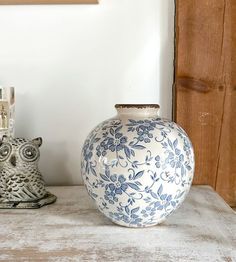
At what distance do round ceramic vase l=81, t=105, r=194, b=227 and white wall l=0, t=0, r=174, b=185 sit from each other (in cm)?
34

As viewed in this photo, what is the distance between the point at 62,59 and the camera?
3.43 ft

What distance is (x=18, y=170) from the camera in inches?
32.9

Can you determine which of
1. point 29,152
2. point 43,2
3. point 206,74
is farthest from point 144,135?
point 43,2

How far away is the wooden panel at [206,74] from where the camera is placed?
100 centimetres

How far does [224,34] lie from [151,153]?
489 millimetres

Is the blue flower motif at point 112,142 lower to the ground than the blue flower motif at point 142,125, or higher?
lower

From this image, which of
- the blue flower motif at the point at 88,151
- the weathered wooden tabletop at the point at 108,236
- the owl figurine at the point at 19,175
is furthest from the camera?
the owl figurine at the point at 19,175

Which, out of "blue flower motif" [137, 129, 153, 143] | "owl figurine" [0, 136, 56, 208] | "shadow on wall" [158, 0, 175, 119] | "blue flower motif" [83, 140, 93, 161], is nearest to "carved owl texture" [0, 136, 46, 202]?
"owl figurine" [0, 136, 56, 208]

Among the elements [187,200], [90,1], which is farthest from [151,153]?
[90,1]

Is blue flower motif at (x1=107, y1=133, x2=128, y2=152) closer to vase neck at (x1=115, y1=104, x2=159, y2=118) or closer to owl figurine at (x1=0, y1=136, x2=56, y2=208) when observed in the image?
vase neck at (x1=115, y1=104, x2=159, y2=118)

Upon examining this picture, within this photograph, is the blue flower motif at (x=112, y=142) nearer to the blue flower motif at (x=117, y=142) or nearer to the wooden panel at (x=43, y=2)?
the blue flower motif at (x=117, y=142)

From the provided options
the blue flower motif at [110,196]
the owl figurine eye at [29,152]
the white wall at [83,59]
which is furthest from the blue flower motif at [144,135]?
the white wall at [83,59]

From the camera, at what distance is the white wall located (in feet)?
3.39

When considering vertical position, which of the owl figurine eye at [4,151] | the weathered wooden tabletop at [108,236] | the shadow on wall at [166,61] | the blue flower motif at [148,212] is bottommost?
the weathered wooden tabletop at [108,236]
